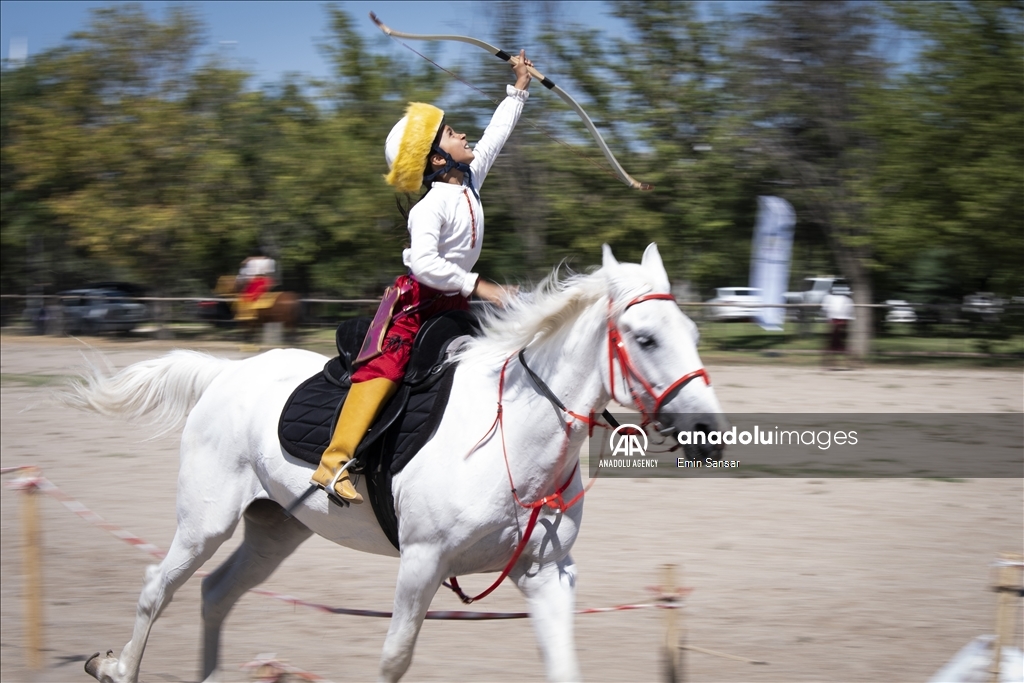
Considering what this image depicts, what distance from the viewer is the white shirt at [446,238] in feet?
11.5

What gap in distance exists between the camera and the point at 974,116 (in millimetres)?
16016

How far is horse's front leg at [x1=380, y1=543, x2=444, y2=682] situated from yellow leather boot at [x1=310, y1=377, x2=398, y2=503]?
350 millimetres

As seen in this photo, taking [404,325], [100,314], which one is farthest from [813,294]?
[404,325]

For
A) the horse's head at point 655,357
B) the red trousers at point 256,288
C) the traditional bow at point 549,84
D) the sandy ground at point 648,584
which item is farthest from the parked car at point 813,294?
the horse's head at point 655,357

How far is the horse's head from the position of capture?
2965 mm

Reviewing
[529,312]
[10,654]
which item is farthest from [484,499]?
[10,654]

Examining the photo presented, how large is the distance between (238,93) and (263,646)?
875 inches

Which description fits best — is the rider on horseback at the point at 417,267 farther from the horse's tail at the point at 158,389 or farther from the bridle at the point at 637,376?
the horse's tail at the point at 158,389

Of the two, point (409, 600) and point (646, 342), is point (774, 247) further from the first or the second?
point (409, 600)

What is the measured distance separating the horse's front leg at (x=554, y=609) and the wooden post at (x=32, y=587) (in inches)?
101

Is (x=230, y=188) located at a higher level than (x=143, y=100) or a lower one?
lower

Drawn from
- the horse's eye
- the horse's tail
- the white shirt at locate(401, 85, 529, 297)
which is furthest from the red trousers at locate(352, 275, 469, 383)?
the horse's tail

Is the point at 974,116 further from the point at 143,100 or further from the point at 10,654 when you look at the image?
the point at 143,100

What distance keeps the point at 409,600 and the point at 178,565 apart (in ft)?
4.43
